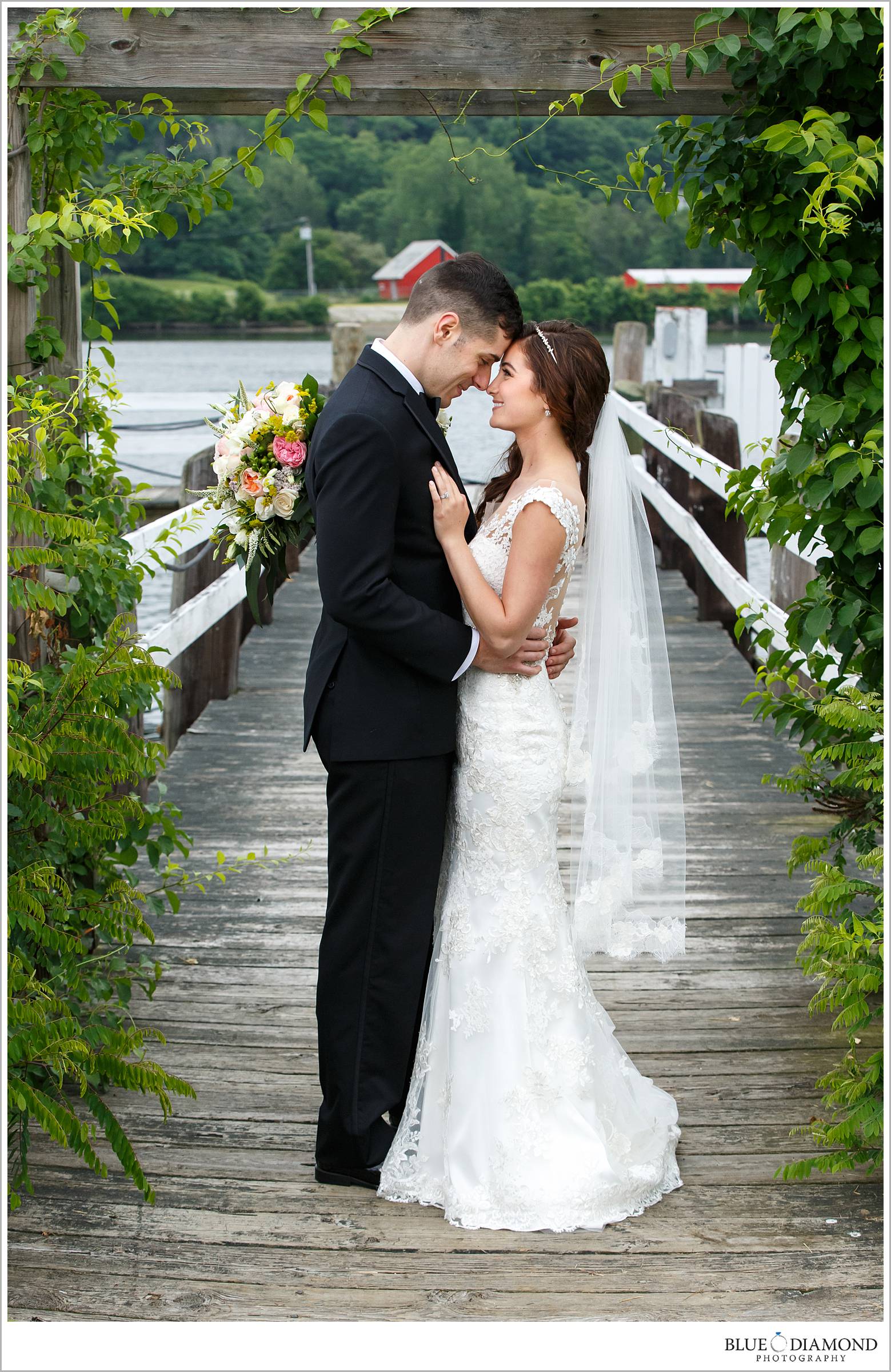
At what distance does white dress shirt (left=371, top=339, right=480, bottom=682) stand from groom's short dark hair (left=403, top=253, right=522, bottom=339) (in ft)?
0.29

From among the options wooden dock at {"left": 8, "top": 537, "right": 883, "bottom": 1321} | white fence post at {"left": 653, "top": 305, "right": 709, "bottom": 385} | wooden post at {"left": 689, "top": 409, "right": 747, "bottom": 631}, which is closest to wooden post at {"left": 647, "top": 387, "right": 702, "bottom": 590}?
wooden post at {"left": 689, "top": 409, "right": 747, "bottom": 631}

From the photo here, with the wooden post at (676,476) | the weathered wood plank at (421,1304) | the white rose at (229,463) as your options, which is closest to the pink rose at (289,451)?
the white rose at (229,463)

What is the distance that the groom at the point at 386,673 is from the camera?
277 centimetres

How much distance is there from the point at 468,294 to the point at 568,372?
285mm

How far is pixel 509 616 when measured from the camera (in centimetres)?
295

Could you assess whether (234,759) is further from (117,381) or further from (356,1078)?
(356,1078)

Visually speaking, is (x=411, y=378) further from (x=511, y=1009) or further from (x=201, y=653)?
(x=201, y=653)

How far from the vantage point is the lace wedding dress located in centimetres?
301

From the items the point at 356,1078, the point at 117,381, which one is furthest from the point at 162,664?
the point at 356,1078

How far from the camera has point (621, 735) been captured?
3285 mm

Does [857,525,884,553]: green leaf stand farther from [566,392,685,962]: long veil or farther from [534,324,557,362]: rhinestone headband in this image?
[534,324,557,362]: rhinestone headband

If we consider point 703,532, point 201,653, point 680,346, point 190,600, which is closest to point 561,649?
point 190,600

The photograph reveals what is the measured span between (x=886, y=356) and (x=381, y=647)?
3.97 feet

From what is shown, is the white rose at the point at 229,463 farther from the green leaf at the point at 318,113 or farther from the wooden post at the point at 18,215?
the green leaf at the point at 318,113
